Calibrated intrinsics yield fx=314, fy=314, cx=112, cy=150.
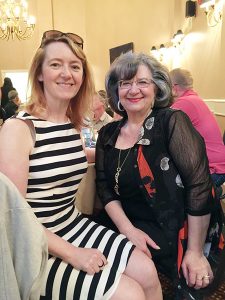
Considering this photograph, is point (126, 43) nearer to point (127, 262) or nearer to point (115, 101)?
point (115, 101)

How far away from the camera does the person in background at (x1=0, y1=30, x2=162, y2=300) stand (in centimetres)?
95

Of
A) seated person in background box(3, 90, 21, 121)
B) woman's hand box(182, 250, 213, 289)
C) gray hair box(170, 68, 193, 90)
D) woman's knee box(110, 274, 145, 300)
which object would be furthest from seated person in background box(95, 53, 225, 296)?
seated person in background box(3, 90, 21, 121)

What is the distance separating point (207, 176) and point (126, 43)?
19.7ft

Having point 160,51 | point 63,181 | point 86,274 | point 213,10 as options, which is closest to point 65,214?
point 63,181

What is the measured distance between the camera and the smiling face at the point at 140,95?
1316 millimetres

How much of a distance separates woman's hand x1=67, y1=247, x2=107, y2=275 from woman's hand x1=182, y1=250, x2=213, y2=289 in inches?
13.8

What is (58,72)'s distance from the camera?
1151 millimetres

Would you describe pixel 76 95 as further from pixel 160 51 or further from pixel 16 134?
pixel 160 51

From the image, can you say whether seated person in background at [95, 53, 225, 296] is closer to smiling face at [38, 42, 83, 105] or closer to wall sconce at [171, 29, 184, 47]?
smiling face at [38, 42, 83, 105]

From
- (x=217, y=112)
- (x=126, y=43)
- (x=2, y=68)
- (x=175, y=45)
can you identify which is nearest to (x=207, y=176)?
(x=217, y=112)

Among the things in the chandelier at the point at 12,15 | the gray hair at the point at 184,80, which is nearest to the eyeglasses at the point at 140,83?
the gray hair at the point at 184,80

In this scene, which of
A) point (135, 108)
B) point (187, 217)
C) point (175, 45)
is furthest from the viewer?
point (175, 45)

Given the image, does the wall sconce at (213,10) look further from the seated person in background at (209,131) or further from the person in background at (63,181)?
the person in background at (63,181)

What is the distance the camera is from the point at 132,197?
51.3 inches
